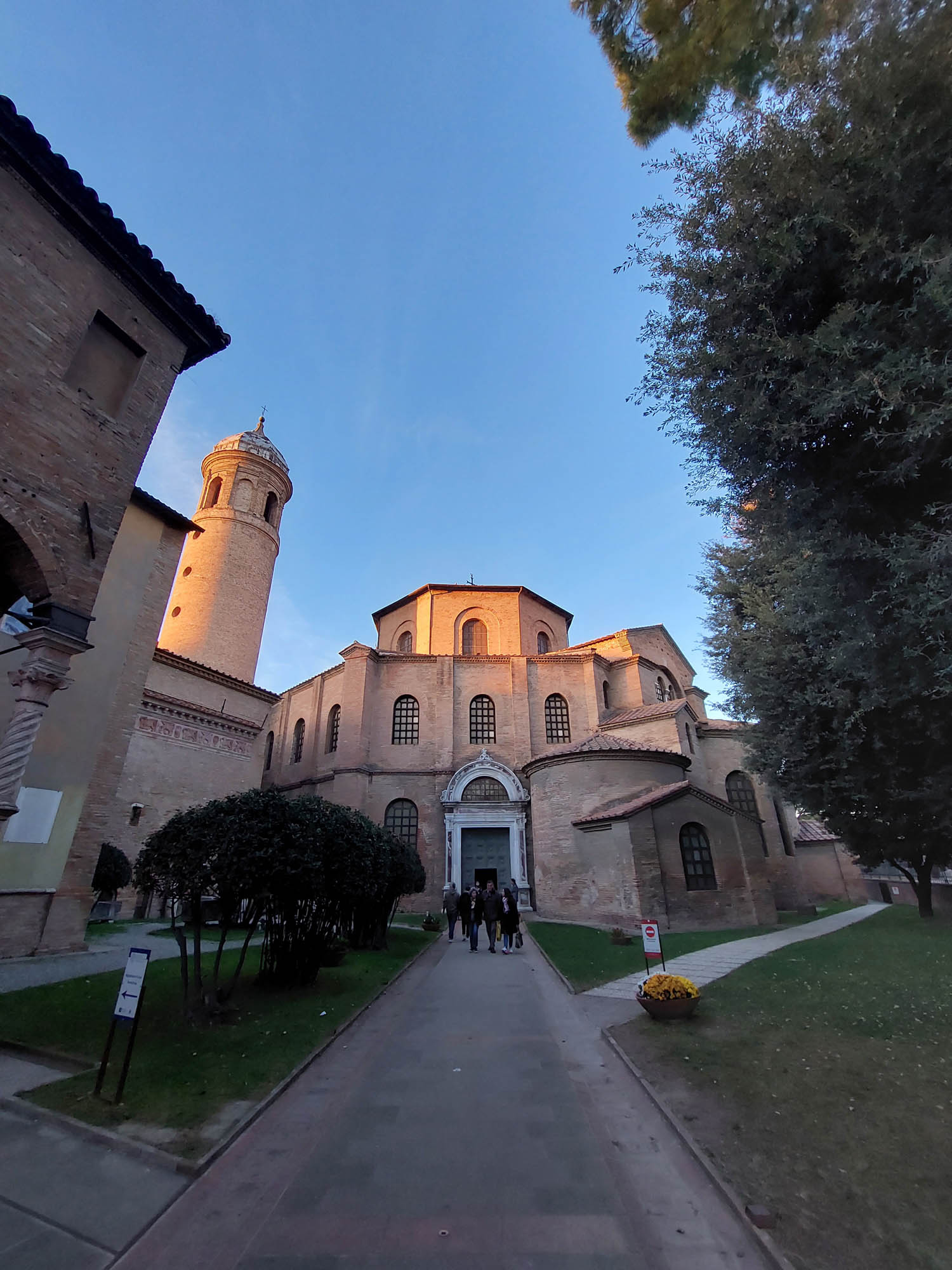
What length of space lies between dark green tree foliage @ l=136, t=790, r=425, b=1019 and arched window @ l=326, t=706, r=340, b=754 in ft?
51.4

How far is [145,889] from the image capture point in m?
7.06

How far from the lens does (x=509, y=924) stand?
13.4m

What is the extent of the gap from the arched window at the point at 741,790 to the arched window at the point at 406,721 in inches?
529

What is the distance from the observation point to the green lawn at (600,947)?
10.3m

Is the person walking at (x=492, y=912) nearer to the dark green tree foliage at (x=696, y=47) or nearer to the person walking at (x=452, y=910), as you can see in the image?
the person walking at (x=452, y=910)

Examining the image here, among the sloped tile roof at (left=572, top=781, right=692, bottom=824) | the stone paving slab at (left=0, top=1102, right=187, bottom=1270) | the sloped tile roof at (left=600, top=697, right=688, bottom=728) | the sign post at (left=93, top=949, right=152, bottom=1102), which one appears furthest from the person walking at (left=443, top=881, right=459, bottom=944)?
the stone paving slab at (left=0, top=1102, right=187, bottom=1270)

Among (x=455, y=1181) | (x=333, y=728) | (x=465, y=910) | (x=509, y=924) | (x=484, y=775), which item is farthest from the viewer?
(x=333, y=728)

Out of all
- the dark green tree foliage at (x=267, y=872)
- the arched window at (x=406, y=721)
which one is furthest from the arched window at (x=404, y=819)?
the dark green tree foliage at (x=267, y=872)

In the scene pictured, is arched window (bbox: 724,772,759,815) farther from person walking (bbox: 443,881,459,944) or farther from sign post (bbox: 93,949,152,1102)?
sign post (bbox: 93,949,152,1102)

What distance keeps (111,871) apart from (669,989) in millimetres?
13756

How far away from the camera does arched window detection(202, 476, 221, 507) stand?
2908cm

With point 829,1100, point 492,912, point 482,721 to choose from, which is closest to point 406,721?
point 482,721

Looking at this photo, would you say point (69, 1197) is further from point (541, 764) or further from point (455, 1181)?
point (541, 764)

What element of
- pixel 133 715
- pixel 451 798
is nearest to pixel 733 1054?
pixel 133 715
